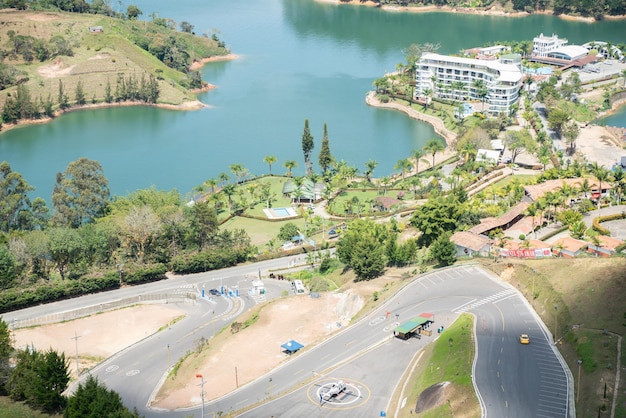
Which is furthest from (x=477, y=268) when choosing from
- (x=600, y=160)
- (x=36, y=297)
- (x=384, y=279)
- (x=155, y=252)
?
(x=600, y=160)

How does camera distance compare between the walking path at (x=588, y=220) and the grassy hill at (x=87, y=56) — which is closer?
the walking path at (x=588, y=220)

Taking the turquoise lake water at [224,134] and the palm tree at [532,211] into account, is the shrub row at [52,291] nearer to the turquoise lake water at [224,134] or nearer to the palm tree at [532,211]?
the turquoise lake water at [224,134]

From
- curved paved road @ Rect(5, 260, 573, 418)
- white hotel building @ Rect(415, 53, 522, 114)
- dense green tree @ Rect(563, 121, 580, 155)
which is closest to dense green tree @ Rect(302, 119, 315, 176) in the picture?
white hotel building @ Rect(415, 53, 522, 114)

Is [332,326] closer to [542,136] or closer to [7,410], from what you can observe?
[7,410]

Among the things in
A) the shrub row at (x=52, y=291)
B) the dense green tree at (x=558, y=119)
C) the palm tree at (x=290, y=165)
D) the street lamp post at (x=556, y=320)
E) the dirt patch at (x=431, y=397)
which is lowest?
the shrub row at (x=52, y=291)

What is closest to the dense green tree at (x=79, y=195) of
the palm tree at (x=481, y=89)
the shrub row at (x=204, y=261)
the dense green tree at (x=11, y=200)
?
the dense green tree at (x=11, y=200)

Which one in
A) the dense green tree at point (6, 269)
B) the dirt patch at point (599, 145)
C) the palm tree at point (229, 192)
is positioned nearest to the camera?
the dense green tree at point (6, 269)

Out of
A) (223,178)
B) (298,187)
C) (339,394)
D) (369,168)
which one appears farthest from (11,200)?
(339,394)
